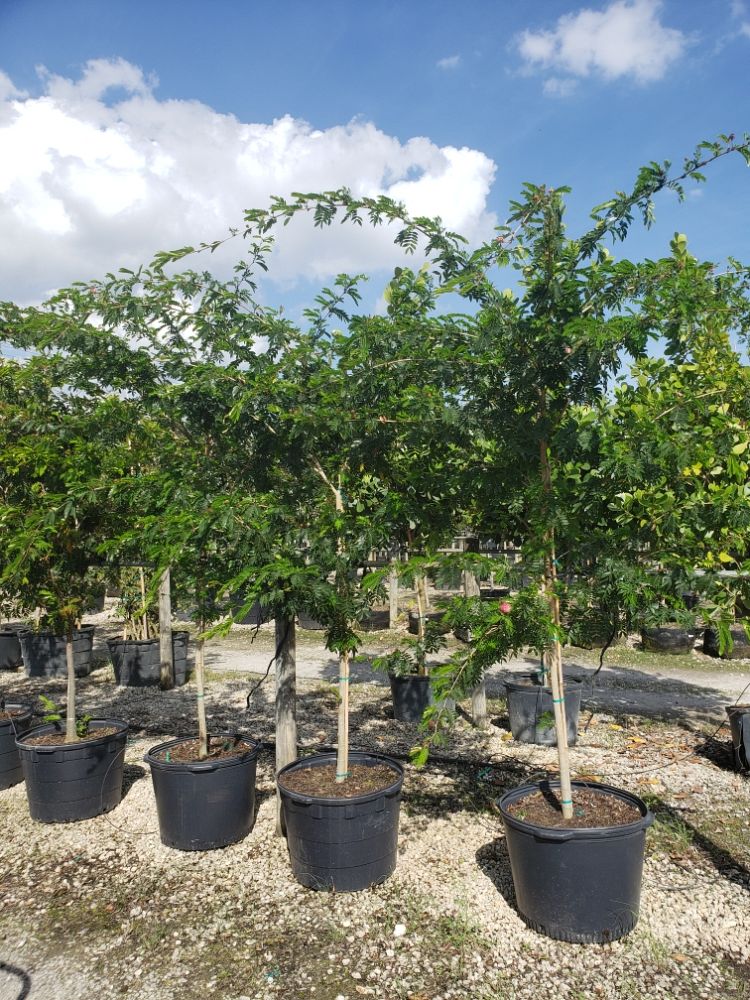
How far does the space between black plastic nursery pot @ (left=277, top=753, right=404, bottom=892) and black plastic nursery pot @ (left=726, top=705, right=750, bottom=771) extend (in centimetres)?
326

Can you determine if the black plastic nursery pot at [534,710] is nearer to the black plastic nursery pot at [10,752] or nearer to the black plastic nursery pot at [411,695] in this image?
the black plastic nursery pot at [411,695]

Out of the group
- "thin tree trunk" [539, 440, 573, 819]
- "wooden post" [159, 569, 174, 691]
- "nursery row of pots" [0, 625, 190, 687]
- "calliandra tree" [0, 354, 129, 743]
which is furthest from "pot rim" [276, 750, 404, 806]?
"nursery row of pots" [0, 625, 190, 687]

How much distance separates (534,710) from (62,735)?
165 inches

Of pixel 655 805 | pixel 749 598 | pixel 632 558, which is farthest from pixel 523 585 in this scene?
pixel 655 805

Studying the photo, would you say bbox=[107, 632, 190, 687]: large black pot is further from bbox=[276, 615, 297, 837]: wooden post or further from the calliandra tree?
bbox=[276, 615, 297, 837]: wooden post

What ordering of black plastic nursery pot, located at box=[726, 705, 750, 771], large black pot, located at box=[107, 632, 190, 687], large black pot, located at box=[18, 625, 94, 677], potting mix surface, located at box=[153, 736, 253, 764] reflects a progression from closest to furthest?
potting mix surface, located at box=[153, 736, 253, 764] → black plastic nursery pot, located at box=[726, 705, 750, 771] → large black pot, located at box=[107, 632, 190, 687] → large black pot, located at box=[18, 625, 94, 677]

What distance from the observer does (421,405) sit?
3.74 meters

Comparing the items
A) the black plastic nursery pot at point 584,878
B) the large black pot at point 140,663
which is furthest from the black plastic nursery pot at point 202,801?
the large black pot at point 140,663

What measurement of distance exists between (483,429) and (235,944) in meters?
Answer: 2.90

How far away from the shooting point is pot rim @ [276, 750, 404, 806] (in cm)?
388

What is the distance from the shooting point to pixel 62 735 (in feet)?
18.4

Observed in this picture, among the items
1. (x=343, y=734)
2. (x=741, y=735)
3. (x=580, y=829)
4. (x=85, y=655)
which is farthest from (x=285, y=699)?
(x=85, y=655)

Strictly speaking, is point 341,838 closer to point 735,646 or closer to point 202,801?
point 202,801

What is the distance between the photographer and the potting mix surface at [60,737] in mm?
5398
